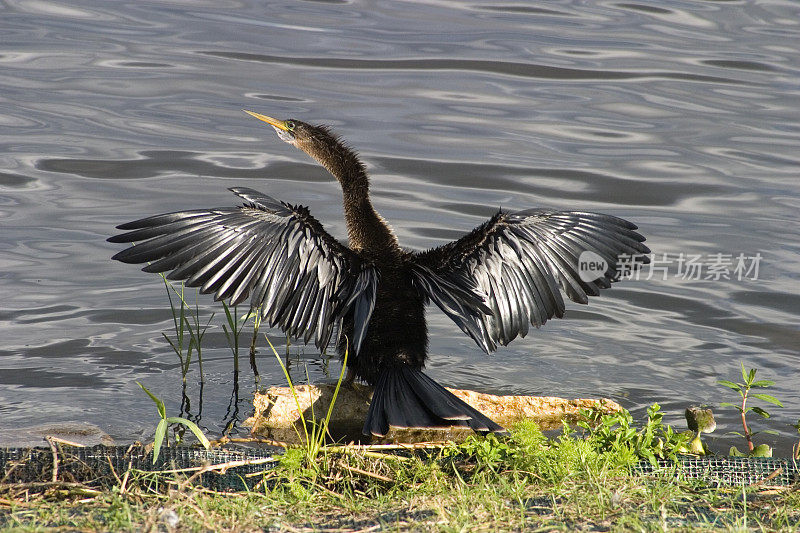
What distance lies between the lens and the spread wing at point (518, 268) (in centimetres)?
434

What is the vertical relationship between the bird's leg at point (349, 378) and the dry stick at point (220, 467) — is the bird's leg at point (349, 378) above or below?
above

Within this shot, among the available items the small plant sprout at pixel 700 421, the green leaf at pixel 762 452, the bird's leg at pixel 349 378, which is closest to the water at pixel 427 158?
the small plant sprout at pixel 700 421

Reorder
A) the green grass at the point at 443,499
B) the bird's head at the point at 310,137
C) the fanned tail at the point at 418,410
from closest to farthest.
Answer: the green grass at the point at 443,499 → the fanned tail at the point at 418,410 → the bird's head at the point at 310,137

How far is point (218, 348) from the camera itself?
5738 mm

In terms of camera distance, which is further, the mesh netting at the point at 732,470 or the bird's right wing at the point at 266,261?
the bird's right wing at the point at 266,261

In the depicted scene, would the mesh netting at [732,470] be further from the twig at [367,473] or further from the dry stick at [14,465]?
the dry stick at [14,465]

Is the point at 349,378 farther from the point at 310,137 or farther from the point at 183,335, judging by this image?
the point at 310,137

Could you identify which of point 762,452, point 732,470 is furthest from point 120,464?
point 762,452

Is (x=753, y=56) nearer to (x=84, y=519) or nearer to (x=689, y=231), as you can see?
(x=689, y=231)

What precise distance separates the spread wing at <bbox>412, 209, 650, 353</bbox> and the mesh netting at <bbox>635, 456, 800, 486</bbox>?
0.95 metres

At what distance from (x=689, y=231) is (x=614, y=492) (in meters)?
4.78

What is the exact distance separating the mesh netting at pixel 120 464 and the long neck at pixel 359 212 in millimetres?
1417

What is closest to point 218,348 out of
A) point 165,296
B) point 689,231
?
point 165,296

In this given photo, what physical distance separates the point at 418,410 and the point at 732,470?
1.20m
